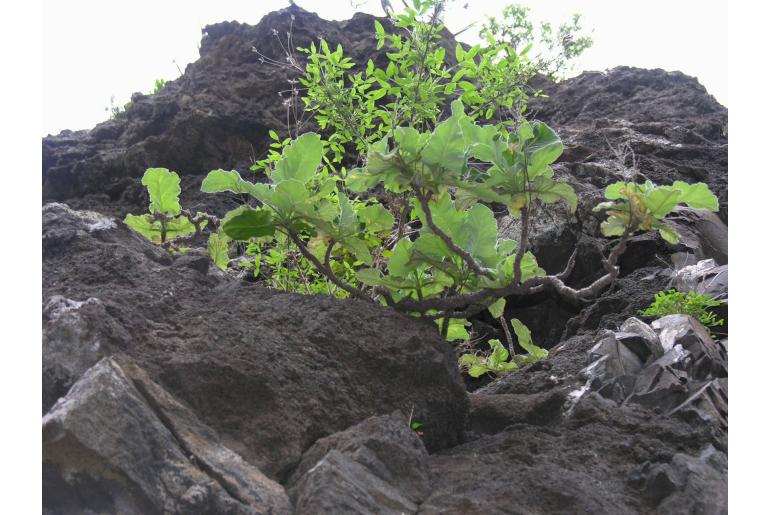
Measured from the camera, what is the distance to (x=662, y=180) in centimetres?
531

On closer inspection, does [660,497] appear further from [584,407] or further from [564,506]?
[584,407]

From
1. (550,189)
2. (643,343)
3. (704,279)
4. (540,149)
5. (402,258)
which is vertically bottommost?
(643,343)

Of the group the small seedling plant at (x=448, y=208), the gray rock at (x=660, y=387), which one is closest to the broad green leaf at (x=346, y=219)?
the small seedling plant at (x=448, y=208)

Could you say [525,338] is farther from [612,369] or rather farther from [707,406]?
[707,406]

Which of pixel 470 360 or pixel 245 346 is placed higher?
pixel 245 346

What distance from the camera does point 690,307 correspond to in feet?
10.5

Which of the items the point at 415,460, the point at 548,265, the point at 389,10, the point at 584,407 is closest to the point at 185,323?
the point at 415,460

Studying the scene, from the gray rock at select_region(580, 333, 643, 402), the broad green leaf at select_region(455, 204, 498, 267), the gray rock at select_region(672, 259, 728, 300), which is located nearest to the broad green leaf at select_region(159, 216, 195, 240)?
the broad green leaf at select_region(455, 204, 498, 267)

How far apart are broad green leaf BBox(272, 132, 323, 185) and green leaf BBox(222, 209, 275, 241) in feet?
0.40

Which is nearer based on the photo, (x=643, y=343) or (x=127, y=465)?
(x=127, y=465)

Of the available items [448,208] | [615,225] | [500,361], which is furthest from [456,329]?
[500,361]

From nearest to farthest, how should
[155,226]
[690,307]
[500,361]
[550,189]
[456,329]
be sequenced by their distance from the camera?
[550,189] < [456,329] < [690,307] < [155,226] < [500,361]

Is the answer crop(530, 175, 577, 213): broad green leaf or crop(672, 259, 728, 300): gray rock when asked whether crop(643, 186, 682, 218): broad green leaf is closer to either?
crop(530, 175, 577, 213): broad green leaf

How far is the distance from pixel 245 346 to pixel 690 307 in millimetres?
2108
